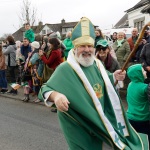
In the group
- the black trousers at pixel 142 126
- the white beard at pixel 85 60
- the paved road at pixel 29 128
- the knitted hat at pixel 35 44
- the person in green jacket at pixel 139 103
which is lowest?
the paved road at pixel 29 128

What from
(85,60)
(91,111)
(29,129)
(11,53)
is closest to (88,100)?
(91,111)

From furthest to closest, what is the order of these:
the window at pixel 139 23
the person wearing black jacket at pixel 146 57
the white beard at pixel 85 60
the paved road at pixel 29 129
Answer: the window at pixel 139 23
the person wearing black jacket at pixel 146 57
the paved road at pixel 29 129
the white beard at pixel 85 60

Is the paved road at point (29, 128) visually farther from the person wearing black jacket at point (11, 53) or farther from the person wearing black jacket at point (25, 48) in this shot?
the person wearing black jacket at point (11, 53)

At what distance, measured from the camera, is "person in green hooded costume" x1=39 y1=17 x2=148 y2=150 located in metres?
3.10

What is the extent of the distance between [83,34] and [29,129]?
150 inches

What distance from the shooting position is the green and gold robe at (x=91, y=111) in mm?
3104

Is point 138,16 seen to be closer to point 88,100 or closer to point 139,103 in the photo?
point 139,103

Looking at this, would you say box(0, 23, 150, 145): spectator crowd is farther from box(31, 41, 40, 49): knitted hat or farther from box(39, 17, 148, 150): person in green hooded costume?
box(39, 17, 148, 150): person in green hooded costume

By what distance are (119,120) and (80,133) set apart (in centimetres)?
42

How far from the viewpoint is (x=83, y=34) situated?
3289mm

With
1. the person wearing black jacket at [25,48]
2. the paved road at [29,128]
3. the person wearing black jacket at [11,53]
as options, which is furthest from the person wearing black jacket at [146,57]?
the person wearing black jacket at [11,53]

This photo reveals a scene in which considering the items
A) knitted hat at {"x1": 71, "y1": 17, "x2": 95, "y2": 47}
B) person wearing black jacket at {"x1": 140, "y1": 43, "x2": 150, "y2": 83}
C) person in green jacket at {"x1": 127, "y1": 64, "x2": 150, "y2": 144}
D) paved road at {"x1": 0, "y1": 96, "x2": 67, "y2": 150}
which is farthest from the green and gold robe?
person wearing black jacket at {"x1": 140, "y1": 43, "x2": 150, "y2": 83}

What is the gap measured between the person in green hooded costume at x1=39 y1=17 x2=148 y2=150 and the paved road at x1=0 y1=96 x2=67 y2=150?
7.88 ft

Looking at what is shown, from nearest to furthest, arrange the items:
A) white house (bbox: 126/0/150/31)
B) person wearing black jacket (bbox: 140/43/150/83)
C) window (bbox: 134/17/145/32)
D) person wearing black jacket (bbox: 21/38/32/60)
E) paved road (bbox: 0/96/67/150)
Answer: paved road (bbox: 0/96/67/150) → person wearing black jacket (bbox: 140/43/150/83) → person wearing black jacket (bbox: 21/38/32/60) → white house (bbox: 126/0/150/31) → window (bbox: 134/17/145/32)
